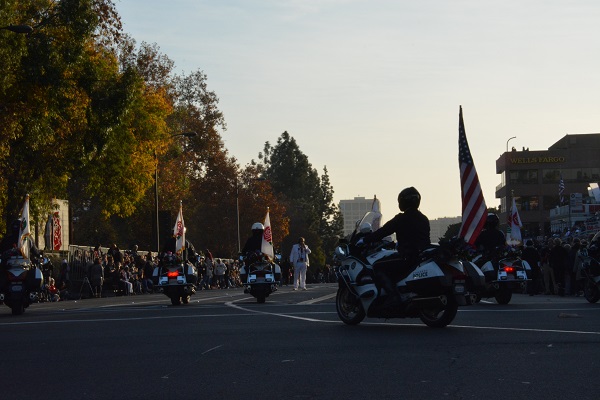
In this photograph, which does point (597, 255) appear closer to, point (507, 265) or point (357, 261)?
point (507, 265)

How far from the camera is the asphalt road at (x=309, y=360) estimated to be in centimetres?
833

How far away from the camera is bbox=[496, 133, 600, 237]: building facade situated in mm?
161750

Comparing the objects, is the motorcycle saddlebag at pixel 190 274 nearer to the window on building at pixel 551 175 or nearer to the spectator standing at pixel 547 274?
the spectator standing at pixel 547 274

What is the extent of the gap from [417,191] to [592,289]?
1066cm

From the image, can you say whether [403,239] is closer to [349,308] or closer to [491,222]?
[349,308]

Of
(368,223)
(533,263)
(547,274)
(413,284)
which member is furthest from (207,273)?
(413,284)

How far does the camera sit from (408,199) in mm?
14945

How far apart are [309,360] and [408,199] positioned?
4.85 meters

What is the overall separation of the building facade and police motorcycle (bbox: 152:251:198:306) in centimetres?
13718

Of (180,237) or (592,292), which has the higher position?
(180,237)

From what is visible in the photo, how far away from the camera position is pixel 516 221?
1702 inches

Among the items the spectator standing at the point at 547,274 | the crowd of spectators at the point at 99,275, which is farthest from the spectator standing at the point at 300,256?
the spectator standing at the point at 547,274

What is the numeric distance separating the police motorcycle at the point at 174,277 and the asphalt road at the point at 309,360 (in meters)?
9.27

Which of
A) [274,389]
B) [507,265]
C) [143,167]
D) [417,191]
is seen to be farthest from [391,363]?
[143,167]
